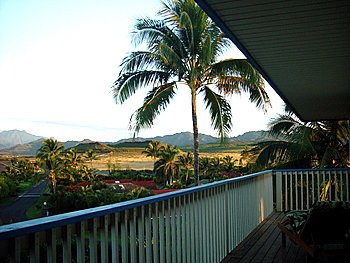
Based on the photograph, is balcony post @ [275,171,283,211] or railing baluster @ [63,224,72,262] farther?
balcony post @ [275,171,283,211]

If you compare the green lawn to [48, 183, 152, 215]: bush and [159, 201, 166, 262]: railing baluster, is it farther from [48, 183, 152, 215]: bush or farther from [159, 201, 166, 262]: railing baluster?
[159, 201, 166, 262]: railing baluster

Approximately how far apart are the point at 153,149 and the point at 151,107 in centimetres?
6053

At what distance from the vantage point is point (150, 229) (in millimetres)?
3020

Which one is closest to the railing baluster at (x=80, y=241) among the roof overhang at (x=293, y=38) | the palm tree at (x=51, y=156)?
the roof overhang at (x=293, y=38)

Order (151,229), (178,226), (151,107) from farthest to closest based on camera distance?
(151,107), (178,226), (151,229)

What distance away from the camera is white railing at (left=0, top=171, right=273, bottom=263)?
75.2 inches

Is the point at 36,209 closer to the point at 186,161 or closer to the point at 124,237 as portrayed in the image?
the point at 186,161

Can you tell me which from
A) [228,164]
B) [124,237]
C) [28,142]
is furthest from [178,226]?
[28,142]

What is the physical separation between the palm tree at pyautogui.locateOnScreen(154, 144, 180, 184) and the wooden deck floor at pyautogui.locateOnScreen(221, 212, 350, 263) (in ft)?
222

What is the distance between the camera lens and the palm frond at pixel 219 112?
17.6m

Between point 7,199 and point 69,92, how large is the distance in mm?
25417

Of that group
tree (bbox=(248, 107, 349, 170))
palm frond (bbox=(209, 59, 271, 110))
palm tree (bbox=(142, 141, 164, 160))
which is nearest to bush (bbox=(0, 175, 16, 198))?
palm tree (bbox=(142, 141, 164, 160))

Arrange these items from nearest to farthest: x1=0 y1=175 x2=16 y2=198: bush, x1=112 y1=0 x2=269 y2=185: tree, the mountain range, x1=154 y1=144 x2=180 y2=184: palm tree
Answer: x1=112 y1=0 x2=269 y2=185: tree
x1=0 y1=175 x2=16 y2=198: bush
the mountain range
x1=154 y1=144 x2=180 y2=184: palm tree

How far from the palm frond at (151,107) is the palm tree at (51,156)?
51286 millimetres
